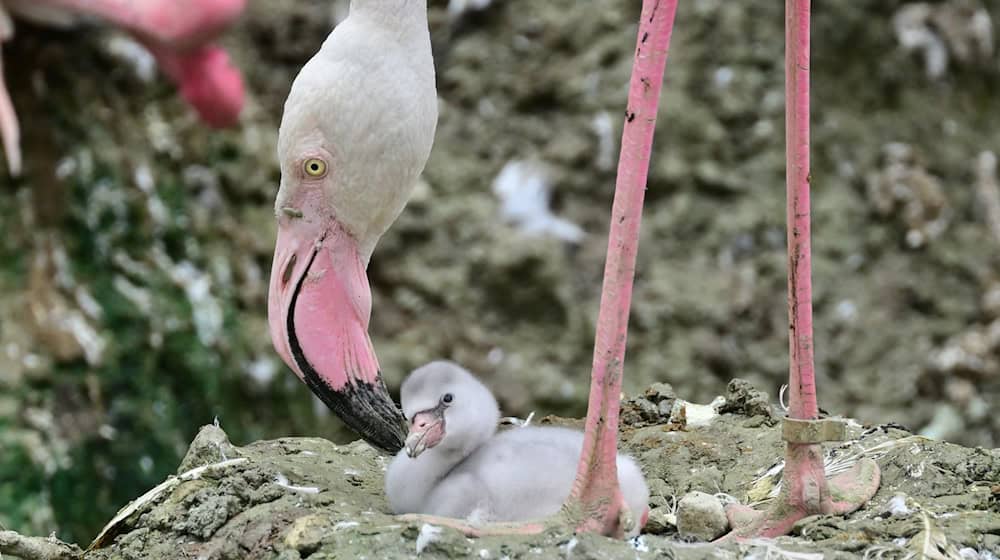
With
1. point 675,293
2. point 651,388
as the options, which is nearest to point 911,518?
point 651,388

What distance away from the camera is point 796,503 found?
163 cm

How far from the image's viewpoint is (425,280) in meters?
3.60

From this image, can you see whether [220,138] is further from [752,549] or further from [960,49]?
[752,549]

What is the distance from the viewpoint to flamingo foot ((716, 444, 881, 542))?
162cm

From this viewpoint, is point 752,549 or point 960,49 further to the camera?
point 960,49

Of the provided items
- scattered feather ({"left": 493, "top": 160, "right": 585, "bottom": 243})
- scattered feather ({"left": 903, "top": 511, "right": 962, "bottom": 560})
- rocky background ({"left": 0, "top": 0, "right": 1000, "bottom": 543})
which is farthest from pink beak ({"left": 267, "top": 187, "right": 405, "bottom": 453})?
scattered feather ({"left": 493, "top": 160, "right": 585, "bottom": 243})

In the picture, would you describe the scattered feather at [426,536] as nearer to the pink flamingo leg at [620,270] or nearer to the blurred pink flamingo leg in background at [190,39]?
the pink flamingo leg at [620,270]

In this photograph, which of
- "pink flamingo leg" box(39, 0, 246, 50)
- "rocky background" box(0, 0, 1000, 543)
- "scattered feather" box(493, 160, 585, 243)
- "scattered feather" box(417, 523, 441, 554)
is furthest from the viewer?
"scattered feather" box(493, 160, 585, 243)

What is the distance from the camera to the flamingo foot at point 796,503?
1621 mm

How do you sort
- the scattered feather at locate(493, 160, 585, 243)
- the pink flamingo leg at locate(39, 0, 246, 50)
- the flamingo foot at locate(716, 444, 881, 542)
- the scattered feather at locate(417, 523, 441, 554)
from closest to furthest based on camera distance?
the scattered feather at locate(417, 523, 441, 554)
the flamingo foot at locate(716, 444, 881, 542)
the pink flamingo leg at locate(39, 0, 246, 50)
the scattered feather at locate(493, 160, 585, 243)

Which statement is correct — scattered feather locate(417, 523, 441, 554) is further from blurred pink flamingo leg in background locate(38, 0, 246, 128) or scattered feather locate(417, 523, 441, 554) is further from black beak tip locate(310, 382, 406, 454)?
blurred pink flamingo leg in background locate(38, 0, 246, 128)

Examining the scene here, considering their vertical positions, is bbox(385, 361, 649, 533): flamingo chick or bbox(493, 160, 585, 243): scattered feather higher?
bbox(493, 160, 585, 243): scattered feather

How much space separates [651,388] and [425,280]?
1484 mm

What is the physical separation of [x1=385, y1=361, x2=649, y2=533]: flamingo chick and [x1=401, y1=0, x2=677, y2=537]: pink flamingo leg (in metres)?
0.08
